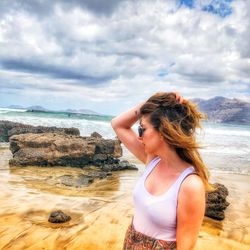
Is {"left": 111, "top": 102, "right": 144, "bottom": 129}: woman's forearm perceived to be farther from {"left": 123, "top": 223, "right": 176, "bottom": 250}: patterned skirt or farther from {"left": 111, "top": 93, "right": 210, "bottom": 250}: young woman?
{"left": 123, "top": 223, "right": 176, "bottom": 250}: patterned skirt

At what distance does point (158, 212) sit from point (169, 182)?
205mm

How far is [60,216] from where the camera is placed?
5.75m

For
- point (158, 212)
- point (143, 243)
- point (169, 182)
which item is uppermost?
point (169, 182)

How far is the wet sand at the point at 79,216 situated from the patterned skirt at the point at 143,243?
2738 millimetres

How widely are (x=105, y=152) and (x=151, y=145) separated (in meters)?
10.6

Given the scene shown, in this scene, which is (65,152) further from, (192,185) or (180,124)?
(192,185)

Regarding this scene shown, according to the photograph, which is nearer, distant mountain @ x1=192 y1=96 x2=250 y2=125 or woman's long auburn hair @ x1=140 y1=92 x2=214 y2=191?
woman's long auburn hair @ x1=140 y1=92 x2=214 y2=191

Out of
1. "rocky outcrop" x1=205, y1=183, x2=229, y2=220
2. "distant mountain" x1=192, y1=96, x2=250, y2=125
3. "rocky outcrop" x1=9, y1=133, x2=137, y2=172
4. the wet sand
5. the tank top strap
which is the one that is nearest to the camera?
the tank top strap

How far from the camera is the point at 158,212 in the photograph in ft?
6.89

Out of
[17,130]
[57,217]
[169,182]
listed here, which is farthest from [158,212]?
[17,130]

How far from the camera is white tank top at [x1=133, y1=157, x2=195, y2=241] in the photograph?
2.06 metres

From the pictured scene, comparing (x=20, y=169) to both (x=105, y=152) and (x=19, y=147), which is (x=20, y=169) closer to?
(x=19, y=147)

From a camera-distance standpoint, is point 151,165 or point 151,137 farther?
point 151,165

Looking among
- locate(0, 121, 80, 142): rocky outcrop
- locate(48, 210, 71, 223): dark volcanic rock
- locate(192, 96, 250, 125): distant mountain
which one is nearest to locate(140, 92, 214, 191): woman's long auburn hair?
locate(48, 210, 71, 223): dark volcanic rock
